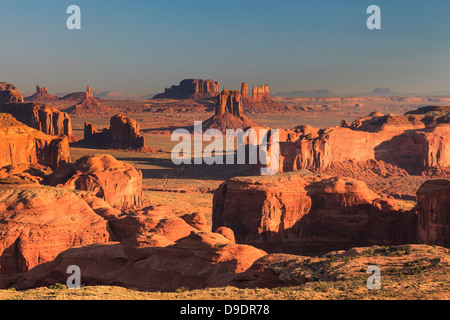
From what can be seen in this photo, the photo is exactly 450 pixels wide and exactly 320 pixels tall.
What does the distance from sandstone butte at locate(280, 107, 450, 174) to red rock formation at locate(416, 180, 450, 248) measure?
34.4 m

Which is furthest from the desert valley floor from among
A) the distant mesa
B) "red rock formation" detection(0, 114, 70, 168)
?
the distant mesa

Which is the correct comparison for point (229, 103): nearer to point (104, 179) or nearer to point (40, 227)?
point (104, 179)

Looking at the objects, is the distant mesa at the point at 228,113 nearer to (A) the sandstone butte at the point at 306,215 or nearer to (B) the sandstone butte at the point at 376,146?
(B) the sandstone butte at the point at 376,146

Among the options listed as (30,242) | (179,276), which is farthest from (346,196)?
(30,242)

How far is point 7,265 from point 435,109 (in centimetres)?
9127

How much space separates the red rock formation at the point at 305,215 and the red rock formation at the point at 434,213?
278 cm

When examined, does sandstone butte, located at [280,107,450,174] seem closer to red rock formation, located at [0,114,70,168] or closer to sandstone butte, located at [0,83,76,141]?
red rock formation, located at [0,114,70,168]

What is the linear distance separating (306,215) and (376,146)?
40.2m

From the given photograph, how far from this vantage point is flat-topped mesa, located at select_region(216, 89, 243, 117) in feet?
557

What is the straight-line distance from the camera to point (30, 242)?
1267 inches

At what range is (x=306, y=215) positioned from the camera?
42.8 metres

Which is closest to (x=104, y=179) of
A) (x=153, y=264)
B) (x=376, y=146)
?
(x=153, y=264)

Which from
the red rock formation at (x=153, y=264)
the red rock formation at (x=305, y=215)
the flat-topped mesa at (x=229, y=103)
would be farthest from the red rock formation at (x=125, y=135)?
the red rock formation at (x=153, y=264)
